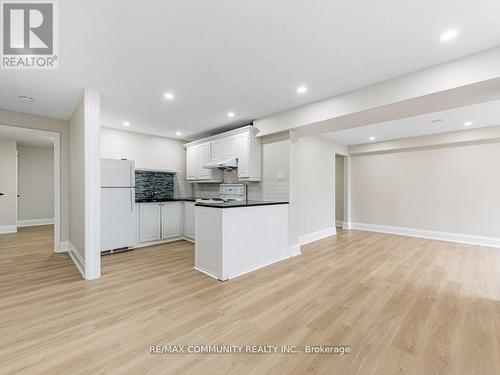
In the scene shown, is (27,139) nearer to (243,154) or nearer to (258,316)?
(243,154)

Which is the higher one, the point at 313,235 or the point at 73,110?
the point at 73,110

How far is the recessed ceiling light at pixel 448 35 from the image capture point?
1.83 meters

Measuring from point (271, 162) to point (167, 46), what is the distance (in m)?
2.55

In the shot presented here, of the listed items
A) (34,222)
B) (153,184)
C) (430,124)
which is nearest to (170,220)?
(153,184)

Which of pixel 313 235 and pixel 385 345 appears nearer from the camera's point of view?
pixel 385 345

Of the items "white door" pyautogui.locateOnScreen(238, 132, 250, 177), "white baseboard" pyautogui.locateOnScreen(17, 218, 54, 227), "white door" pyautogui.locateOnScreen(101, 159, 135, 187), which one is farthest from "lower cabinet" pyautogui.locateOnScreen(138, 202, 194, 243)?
"white baseboard" pyautogui.locateOnScreen(17, 218, 54, 227)

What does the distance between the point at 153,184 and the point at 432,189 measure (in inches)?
264

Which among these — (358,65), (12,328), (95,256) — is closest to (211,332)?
(12,328)

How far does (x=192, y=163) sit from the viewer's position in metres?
5.43

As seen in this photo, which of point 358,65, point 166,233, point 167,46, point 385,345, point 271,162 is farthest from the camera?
point 166,233

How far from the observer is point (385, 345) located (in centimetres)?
169

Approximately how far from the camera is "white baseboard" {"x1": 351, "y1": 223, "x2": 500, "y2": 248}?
4598mm

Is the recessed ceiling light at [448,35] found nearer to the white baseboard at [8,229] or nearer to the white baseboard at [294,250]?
the white baseboard at [294,250]

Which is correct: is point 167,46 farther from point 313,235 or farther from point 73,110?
point 313,235
